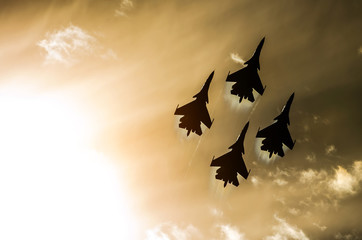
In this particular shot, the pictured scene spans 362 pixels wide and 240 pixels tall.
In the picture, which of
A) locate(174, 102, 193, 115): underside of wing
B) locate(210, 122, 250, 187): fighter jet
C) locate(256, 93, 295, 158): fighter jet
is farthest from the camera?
locate(210, 122, 250, 187): fighter jet

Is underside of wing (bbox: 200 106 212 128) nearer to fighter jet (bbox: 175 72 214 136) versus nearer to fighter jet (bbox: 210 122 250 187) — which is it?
fighter jet (bbox: 175 72 214 136)

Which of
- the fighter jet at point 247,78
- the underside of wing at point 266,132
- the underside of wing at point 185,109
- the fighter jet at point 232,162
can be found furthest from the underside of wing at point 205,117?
the underside of wing at point 266,132

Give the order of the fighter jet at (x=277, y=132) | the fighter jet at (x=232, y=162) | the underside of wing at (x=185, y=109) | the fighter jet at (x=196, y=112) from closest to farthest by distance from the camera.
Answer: the fighter jet at (x=277, y=132) < the fighter jet at (x=196, y=112) < the underside of wing at (x=185, y=109) < the fighter jet at (x=232, y=162)

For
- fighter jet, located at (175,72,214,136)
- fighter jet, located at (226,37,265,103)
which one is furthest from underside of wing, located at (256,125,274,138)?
fighter jet, located at (175,72,214,136)

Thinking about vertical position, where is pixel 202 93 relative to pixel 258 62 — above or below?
below

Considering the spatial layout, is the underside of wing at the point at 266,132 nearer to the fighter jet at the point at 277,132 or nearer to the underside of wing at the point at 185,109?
the fighter jet at the point at 277,132

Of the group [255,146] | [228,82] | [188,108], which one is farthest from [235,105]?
[188,108]

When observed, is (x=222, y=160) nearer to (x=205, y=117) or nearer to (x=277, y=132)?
(x=205, y=117)

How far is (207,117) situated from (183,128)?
6.70 ft

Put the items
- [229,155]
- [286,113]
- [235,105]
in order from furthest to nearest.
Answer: [235,105] → [229,155] → [286,113]

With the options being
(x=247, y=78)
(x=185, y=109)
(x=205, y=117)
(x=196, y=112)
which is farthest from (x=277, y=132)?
(x=185, y=109)

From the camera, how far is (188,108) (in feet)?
44.0

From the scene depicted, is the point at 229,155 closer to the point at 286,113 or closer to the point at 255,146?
the point at 255,146

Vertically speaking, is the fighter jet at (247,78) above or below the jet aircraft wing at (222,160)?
above
